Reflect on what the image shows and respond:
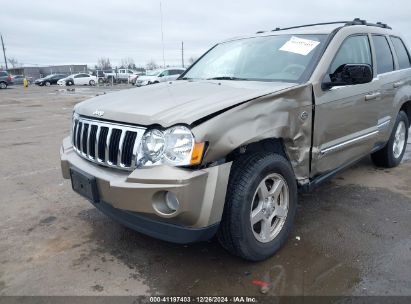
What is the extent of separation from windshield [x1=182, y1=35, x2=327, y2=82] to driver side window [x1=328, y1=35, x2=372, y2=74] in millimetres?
231

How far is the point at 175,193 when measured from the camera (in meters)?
2.33

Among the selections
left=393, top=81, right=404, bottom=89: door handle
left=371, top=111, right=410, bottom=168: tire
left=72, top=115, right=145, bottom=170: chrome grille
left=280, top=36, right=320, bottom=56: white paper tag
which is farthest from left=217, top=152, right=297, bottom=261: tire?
left=371, top=111, right=410, bottom=168: tire

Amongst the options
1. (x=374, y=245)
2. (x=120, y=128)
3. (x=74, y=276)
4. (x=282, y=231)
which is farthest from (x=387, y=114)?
(x=74, y=276)

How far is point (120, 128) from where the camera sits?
8.85 feet

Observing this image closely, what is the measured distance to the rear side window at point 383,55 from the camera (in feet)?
14.4

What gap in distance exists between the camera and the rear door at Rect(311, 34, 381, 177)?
3355mm

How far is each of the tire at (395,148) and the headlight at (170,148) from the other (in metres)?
3.56

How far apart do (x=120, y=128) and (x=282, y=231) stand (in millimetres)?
1522

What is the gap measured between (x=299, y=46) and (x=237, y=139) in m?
1.57

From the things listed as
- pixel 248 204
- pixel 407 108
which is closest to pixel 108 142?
pixel 248 204

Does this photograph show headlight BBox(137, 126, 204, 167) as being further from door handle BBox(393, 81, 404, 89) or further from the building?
the building

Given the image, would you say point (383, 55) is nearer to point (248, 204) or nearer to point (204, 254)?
point (248, 204)

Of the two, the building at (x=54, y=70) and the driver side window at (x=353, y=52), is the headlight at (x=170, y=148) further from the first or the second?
the building at (x=54, y=70)

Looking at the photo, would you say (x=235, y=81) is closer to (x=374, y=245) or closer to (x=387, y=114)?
(x=374, y=245)
